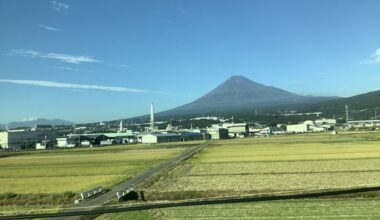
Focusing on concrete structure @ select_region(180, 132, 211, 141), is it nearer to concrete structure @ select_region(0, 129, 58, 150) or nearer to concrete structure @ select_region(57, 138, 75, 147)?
concrete structure @ select_region(57, 138, 75, 147)

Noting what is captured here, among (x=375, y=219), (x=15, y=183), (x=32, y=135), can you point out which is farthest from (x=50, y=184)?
(x=32, y=135)

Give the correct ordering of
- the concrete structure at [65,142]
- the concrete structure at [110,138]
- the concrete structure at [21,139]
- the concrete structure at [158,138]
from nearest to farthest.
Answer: the concrete structure at [158,138], the concrete structure at [65,142], the concrete structure at [21,139], the concrete structure at [110,138]

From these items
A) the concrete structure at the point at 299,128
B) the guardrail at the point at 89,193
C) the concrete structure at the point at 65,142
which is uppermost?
the concrete structure at the point at 299,128

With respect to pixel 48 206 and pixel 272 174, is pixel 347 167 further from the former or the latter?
pixel 48 206

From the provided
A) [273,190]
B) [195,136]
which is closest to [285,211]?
[273,190]

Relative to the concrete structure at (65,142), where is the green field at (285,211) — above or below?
below

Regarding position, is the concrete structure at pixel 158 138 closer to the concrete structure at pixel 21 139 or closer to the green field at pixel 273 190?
the concrete structure at pixel 21 139

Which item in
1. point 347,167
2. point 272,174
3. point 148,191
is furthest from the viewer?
point 347,167

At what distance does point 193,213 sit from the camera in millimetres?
13039

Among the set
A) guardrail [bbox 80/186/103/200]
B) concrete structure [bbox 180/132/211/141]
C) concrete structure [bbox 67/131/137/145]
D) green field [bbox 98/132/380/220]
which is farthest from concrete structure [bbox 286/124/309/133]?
guardrail [bbox 80/186/103/200]

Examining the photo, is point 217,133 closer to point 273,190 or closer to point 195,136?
point 195,136

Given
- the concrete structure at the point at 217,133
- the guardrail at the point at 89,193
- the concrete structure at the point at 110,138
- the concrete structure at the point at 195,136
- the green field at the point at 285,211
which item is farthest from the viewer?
the concrete structure at the point at 217,133

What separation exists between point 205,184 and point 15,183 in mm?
10829

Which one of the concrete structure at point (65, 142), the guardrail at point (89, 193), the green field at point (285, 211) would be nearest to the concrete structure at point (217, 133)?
the concrete structure at point (65, 142)
